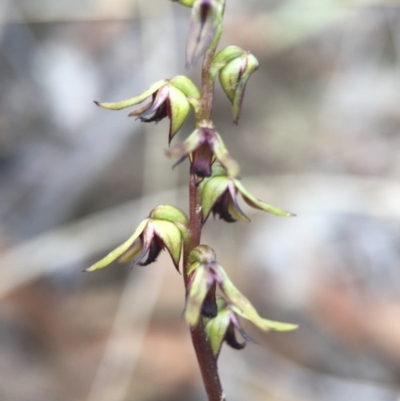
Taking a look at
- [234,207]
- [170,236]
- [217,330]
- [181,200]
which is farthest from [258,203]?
[181,200]

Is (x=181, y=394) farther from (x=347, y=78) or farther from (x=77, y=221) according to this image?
(x=347, y=78)

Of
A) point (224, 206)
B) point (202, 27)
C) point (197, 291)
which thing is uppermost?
point (202, 27)

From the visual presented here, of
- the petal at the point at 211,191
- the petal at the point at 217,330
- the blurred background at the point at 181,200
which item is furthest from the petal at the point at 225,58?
the blurred background at the point at 181,200

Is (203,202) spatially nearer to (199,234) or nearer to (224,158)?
(199,234)

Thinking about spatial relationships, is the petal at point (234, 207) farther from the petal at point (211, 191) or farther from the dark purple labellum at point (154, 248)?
the dark purple labellum at point (154, 248)

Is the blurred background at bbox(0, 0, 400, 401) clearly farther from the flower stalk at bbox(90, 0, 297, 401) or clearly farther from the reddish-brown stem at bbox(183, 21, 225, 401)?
the flower stalk at bbox(90, 0, 297, 401)

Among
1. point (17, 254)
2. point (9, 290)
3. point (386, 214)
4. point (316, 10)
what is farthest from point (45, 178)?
point (316, 10)
